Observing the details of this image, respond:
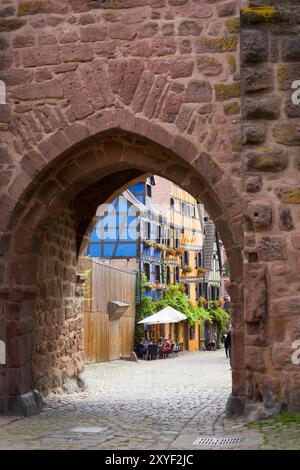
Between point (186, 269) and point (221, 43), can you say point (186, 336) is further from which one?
point (221, 43)

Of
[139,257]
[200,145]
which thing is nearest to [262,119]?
[200,145]

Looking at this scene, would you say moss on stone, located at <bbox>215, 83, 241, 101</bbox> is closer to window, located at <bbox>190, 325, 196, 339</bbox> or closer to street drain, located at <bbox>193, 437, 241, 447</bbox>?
street drain, located at <bbox>193, 437, 241, 447</bbox>

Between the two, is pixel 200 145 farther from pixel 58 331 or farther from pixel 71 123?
pixel 58 331

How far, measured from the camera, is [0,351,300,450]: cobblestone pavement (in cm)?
596

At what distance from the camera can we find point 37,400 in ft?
27.8

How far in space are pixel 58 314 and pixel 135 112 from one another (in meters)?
3.37

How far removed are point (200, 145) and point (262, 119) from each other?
3.06 ft

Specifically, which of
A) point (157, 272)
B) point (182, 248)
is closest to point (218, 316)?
point (182, 248)

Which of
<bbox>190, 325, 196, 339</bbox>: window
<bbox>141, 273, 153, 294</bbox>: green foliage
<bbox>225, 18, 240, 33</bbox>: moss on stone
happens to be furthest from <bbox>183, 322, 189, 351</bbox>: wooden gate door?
<bbox>225, 18, 240, 33</bbox>: moss on stone

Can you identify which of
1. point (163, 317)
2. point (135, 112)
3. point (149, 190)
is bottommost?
point (163, 317)

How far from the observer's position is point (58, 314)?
1027cm

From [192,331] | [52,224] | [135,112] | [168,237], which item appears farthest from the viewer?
[192,331]

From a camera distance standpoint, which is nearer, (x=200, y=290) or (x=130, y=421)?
(x=130, y=421)

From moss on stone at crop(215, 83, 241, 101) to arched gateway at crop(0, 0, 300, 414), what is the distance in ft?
0.04
